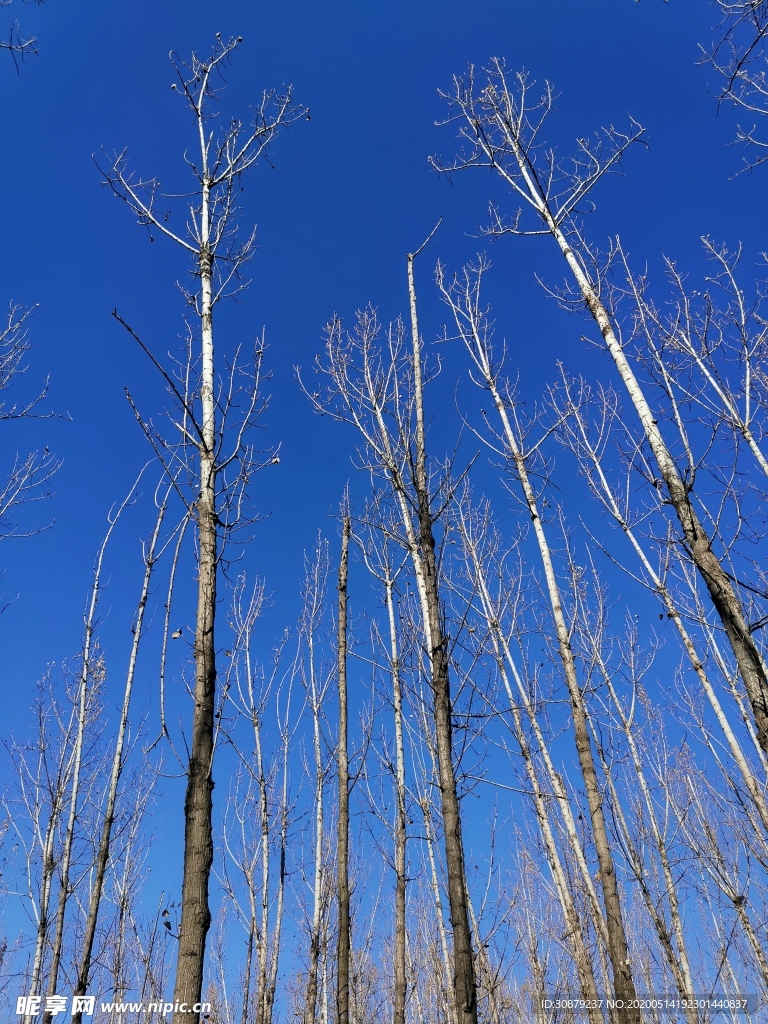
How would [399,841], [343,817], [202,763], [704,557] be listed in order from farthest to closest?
[399,841], [343,817], [704,557], [202,763]

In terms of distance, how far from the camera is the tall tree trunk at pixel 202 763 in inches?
118

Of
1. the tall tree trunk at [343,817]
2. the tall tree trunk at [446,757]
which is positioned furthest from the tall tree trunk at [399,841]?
the tall tree trunk at [446,757]

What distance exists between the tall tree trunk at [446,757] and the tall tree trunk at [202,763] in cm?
149

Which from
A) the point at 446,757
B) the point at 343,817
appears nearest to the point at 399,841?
the point at 343,817

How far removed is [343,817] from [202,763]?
158 inches

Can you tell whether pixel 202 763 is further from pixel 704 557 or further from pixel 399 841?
pixel 399 841

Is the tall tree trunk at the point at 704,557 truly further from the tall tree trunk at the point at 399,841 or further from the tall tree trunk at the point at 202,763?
the tall tree trunk at the point at 399,841

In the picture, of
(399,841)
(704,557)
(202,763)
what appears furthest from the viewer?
(399,841)

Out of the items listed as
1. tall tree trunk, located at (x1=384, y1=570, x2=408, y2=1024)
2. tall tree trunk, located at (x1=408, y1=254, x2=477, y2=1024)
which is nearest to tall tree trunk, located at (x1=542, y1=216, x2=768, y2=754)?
tall tree trunk, located at (x1=408, y1=254, x2=477, y2=1024)

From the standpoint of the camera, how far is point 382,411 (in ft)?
19.3

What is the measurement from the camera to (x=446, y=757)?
4.29 meters

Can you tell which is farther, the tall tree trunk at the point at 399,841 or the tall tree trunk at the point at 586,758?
the tall tree trunk at the point at 399,841

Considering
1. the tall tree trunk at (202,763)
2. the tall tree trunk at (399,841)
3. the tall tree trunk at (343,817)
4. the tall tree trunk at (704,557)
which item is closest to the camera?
the tall tree trunk at (202,763)

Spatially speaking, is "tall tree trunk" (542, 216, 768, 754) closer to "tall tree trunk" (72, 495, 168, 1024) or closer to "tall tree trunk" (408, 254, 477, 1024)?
"tall tree trunk" (408, 254, 477, 1024)
